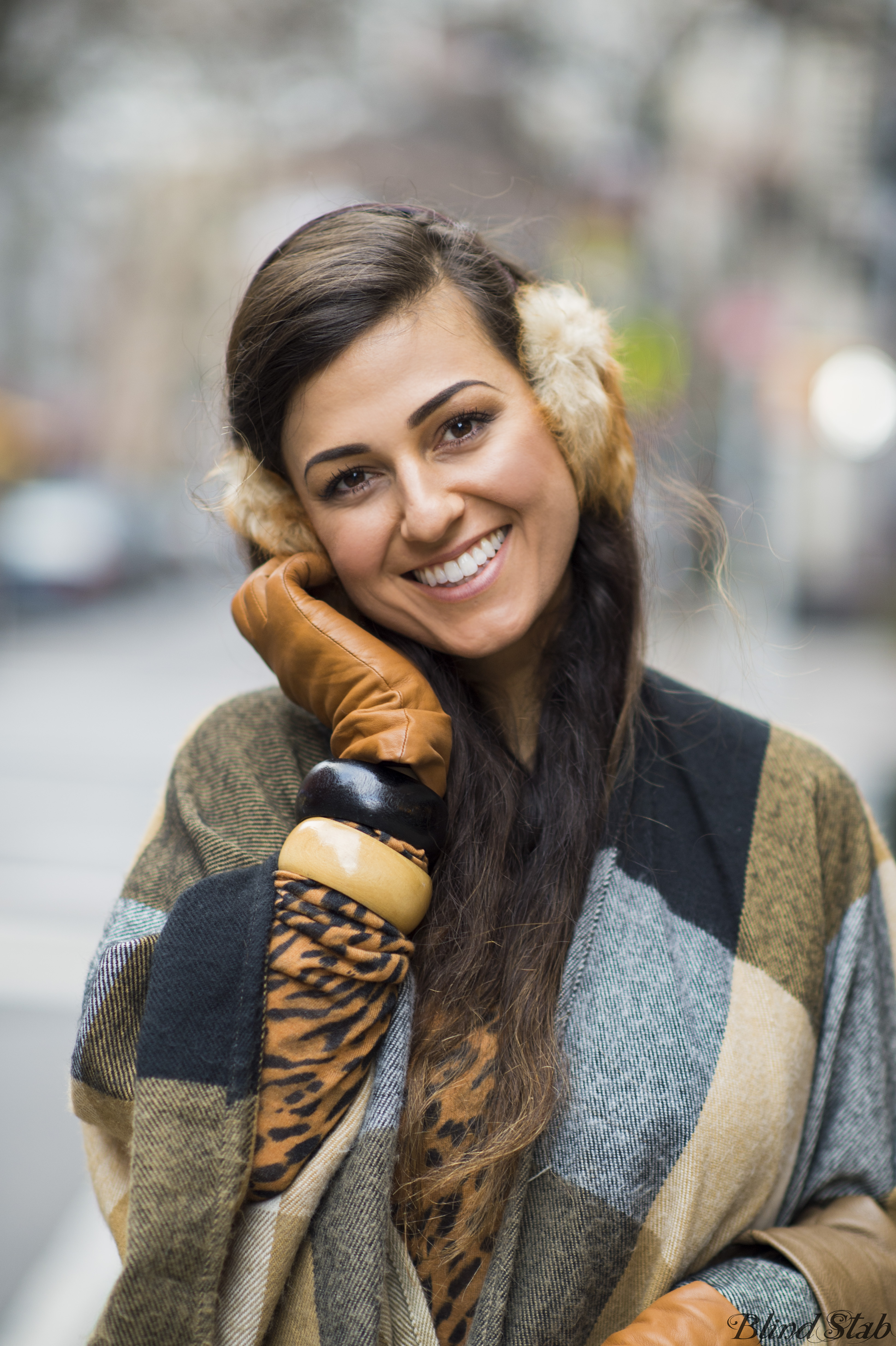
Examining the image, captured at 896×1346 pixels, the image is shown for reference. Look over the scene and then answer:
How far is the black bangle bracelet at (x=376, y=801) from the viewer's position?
142cm

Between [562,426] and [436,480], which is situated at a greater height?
[562,426]

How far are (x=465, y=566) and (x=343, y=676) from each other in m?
0.25

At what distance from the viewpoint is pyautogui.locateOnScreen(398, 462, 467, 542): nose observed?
1539 millimetres

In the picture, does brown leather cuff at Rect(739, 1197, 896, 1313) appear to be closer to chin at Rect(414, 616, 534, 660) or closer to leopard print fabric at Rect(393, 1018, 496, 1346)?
leopard print fabric at Rect(393, 1018, 496, 1346)

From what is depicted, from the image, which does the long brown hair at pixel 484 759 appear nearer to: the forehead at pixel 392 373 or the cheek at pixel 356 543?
the forehead at pixel 392 373

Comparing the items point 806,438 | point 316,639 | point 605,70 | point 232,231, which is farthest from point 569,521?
point 232,231

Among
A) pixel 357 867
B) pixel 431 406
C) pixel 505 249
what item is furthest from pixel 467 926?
pixel 505 249

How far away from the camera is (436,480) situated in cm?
157

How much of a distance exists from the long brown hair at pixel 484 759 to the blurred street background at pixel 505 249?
20 centimetres

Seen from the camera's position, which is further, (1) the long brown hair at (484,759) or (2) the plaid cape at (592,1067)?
(1) the long brown hair at (484,759)

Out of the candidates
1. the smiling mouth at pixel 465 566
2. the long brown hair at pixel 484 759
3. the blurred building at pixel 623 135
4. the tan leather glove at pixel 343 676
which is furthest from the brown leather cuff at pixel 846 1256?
the blurred building at pixel 623 135

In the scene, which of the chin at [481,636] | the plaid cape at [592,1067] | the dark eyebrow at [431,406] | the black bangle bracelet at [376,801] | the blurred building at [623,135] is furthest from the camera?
the blurred building at [623,135]

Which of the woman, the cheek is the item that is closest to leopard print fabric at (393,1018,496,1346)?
the woman

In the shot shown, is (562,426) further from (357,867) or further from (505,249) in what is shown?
(357,867)
